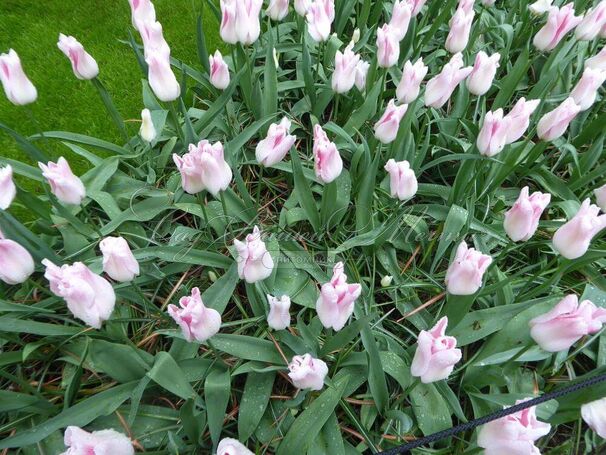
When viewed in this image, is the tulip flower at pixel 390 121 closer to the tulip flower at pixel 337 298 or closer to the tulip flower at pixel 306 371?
the tulip flower at pixel 337 298

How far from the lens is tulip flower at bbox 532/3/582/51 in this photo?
1698mm

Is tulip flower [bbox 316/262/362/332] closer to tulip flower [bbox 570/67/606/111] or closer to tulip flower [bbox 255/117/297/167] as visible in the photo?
tulip flower [bbox 255/117/297/167]

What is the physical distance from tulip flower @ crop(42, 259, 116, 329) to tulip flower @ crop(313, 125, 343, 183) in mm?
593

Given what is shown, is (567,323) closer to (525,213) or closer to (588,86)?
(525,213)

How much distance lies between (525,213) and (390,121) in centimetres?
46

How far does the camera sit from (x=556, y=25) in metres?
1.73

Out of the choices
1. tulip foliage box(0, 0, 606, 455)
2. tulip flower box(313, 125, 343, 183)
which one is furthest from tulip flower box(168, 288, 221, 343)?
tulip flower box(313, 125, 343, 183)

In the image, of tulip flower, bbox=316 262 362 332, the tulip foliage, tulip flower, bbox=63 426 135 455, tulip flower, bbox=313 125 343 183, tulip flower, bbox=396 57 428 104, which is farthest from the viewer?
tulip flower, bbox=396 57 428 104

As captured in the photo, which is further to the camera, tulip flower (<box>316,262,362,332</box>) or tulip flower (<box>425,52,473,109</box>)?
tulip flower (<box>425,52,473,109</box>)

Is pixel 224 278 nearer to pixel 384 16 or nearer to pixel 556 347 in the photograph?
pixel 556 347

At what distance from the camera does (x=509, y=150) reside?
186 centimetres

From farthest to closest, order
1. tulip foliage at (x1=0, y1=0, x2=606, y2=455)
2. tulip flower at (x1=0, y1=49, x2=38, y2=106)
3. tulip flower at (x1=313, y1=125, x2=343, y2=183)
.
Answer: tulip flower at (x1=0, y1=49, x2=38, y2=106)
tulip flower at (x1=313, y1=125, x2=343, y2=183)
tulip foliage at (x1=0, y1=0, x2=606, y2=455)

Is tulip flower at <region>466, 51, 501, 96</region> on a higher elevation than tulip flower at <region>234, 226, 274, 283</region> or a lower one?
higher

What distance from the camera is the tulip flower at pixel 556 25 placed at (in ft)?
5.57
